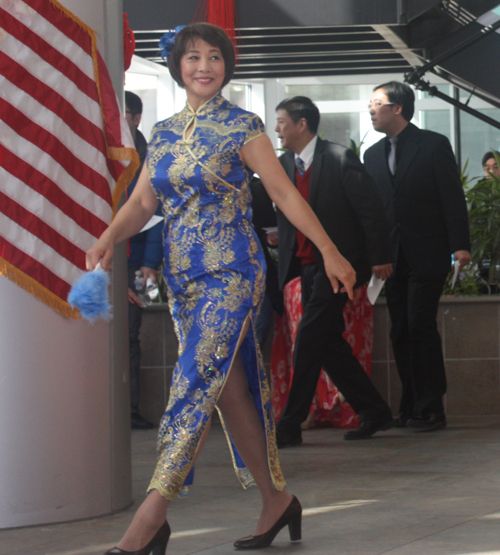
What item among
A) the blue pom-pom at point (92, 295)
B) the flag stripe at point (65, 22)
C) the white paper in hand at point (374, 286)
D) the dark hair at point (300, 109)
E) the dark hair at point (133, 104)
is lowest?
the blue pom-pom at point (92, 295)

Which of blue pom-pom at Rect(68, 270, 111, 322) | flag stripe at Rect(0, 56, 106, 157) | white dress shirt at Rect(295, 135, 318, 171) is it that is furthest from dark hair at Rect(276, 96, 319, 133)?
blue pom-pom at Rect(68, 270, 111, 322)

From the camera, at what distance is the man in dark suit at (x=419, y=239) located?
5844mm

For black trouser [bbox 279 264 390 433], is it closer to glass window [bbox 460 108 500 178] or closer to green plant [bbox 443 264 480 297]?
green plant [bbox 443 264 480 297]

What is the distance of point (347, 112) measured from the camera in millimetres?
14984

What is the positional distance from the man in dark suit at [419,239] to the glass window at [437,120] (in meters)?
8.69

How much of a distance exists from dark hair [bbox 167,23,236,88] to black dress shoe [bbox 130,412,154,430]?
3650mm

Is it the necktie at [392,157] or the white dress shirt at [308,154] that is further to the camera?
the necktie at [392,157]

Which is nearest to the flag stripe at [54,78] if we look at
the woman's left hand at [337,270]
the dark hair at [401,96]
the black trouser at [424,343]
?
the woman's left hand at [337,270]

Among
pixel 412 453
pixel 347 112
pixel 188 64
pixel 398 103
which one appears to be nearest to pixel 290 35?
pixel 398 103

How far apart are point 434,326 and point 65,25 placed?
3.27m

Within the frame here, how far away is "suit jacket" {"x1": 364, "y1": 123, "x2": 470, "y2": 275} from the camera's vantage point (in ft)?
19.1

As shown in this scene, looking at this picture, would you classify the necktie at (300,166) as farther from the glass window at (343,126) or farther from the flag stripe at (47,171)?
the glass window at (343,126)

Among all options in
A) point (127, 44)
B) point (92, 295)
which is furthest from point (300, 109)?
point (92, 295)

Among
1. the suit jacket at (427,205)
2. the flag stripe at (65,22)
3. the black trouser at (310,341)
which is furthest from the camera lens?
the suit jacket at (427,205)
